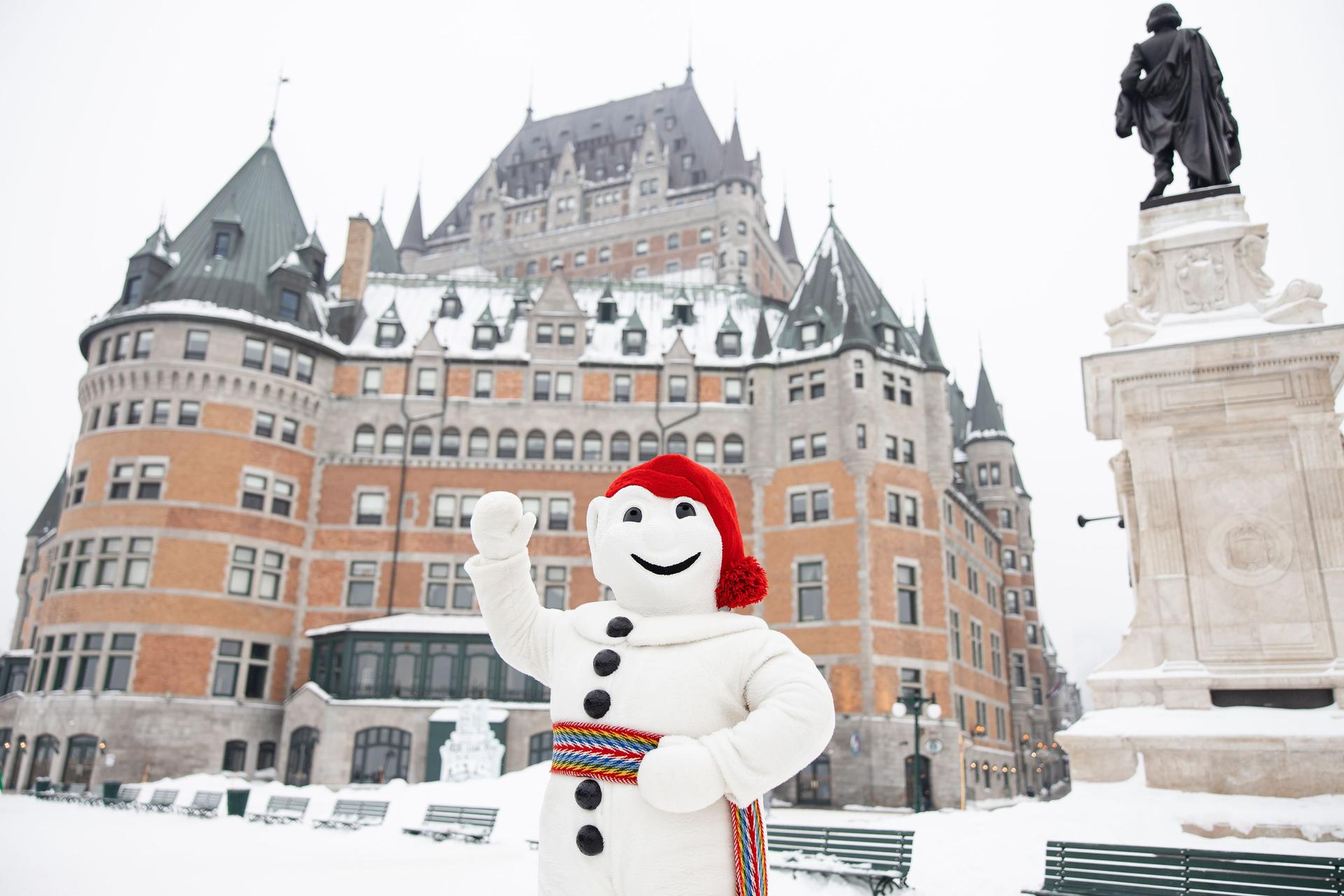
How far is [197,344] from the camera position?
114 feet

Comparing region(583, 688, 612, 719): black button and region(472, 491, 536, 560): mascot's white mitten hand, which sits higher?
region(472, 491, 536, 560): mascot's white mitten hand

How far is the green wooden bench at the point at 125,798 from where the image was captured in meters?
21.4

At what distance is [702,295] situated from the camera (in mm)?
42719

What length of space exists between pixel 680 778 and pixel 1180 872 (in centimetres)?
569

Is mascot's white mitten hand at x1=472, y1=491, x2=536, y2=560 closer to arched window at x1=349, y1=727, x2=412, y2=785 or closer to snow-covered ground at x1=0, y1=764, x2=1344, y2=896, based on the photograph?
snow-covered ground at x1=0, y1=764, x2=1344, y2=896

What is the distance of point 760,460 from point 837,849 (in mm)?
26230

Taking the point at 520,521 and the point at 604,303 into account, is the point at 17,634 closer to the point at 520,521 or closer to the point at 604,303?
the point at 604,303

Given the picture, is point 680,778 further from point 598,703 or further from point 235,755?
point 235,755

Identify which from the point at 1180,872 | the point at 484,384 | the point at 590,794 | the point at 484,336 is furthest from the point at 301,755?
the point at 590,794

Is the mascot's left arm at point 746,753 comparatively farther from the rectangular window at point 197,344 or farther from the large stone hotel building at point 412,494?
the rectangular window at point 197,344

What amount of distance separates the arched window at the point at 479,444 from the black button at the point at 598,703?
33501mm

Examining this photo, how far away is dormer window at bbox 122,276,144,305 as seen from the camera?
35.9 m

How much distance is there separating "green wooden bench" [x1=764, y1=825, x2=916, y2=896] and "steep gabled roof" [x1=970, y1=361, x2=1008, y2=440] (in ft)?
152

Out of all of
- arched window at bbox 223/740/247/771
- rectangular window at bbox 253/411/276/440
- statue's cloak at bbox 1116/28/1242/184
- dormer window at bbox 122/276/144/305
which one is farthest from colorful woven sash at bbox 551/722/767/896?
dormer window at bbox 122/276/144/305
